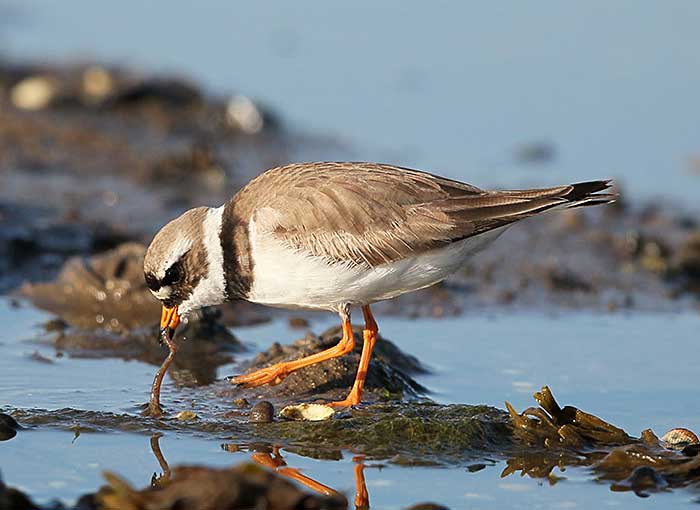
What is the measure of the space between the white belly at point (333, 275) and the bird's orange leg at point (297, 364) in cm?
19

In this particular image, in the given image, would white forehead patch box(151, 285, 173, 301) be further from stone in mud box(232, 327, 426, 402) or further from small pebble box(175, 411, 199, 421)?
small pebble box(175, 411, 199, 421)

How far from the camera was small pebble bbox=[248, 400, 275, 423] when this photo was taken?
7301mm

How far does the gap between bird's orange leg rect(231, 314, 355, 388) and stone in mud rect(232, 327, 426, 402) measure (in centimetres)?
7

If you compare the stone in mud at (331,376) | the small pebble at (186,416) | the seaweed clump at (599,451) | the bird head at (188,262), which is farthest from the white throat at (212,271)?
the seaweed clump at (599,451)

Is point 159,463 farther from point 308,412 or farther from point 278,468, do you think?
Answer: point 308,412

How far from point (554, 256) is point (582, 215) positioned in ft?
2.80

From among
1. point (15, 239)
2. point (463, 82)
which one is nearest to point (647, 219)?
point (463, 82)

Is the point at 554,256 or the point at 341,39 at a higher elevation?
the point at 341,39

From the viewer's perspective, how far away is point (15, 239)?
36.4 feet

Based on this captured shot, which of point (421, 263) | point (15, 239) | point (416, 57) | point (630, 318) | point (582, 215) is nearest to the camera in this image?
point (421, 263)

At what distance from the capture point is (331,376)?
8133mm

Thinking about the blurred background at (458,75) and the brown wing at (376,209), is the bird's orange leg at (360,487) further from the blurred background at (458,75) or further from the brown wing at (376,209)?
the blurred background at (458,75)

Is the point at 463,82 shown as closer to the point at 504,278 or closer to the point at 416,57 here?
the point at 416,57

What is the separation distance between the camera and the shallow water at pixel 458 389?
642 centimetres
